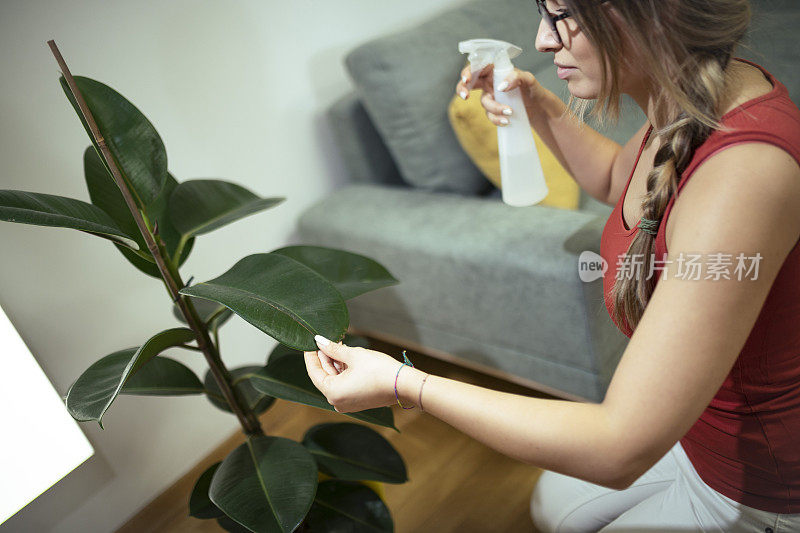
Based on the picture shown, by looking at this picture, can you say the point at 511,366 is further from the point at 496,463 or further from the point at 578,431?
the point at 578,431

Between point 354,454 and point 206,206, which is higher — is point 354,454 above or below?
below

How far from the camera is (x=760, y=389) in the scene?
0.75 meters

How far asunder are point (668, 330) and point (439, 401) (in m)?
0.26

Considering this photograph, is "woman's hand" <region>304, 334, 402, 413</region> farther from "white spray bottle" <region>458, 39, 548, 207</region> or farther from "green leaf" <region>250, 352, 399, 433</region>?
"white spray bottle" <region>458, 39, 548, 207</region>

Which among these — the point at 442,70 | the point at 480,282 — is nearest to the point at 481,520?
the point at 480,282

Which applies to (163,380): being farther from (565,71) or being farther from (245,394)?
(565,71)

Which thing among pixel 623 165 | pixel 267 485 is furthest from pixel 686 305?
pixel 267 485

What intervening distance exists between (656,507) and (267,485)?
1.95ft

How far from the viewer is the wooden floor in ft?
4.71

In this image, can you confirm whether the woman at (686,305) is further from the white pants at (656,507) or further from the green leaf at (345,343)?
the green leaf at (345,343)

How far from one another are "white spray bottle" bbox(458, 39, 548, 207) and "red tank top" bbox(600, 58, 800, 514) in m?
0.28

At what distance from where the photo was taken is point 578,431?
25.3 inches

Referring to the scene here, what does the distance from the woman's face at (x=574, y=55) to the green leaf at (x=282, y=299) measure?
1.36 feet

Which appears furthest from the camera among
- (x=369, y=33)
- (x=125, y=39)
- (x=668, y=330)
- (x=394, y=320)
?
(x=369, y=33)
